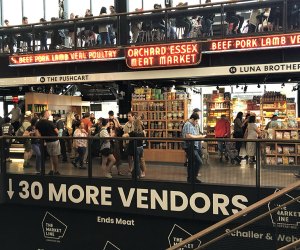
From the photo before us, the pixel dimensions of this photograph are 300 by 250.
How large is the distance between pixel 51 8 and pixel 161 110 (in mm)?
11027

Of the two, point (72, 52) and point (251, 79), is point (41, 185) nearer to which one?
point (72, 52)

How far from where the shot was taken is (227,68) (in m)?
12.0

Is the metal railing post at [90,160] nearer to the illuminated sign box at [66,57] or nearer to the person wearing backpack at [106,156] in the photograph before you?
the person wearing backpack at [106,156]

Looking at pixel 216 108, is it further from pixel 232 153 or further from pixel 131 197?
pixel 232 153

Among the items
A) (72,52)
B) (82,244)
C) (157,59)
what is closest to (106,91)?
(72,52)

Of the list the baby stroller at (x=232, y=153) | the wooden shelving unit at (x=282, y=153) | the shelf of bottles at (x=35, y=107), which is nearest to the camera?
the wooden shelving unit at (x=282, y=153)

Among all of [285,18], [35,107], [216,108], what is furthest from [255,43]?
[35,107]

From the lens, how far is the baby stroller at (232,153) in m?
7.35

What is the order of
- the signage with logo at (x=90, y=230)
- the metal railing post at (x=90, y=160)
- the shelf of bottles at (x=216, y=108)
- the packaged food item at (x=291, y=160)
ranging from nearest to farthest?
the packaged food item at (x=291, y=160)
the signage with logo at (x=90, y=230)
the metal railing post at (x=90, y=160)
the shelf of bottles at (x=216, y=108)

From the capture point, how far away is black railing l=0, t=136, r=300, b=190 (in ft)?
23.5

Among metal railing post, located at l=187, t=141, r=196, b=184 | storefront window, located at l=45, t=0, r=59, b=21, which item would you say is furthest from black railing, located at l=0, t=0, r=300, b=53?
storefront window, located at l=45, t=0, r=59, b=21

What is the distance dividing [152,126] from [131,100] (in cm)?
138

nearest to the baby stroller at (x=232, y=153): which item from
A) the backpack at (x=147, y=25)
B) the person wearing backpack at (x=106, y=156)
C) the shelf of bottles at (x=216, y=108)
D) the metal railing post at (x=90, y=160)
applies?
the person wearing backpack at (x=106, y=156)

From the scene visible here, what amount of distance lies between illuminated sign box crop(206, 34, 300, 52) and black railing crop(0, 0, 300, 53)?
0.20m
